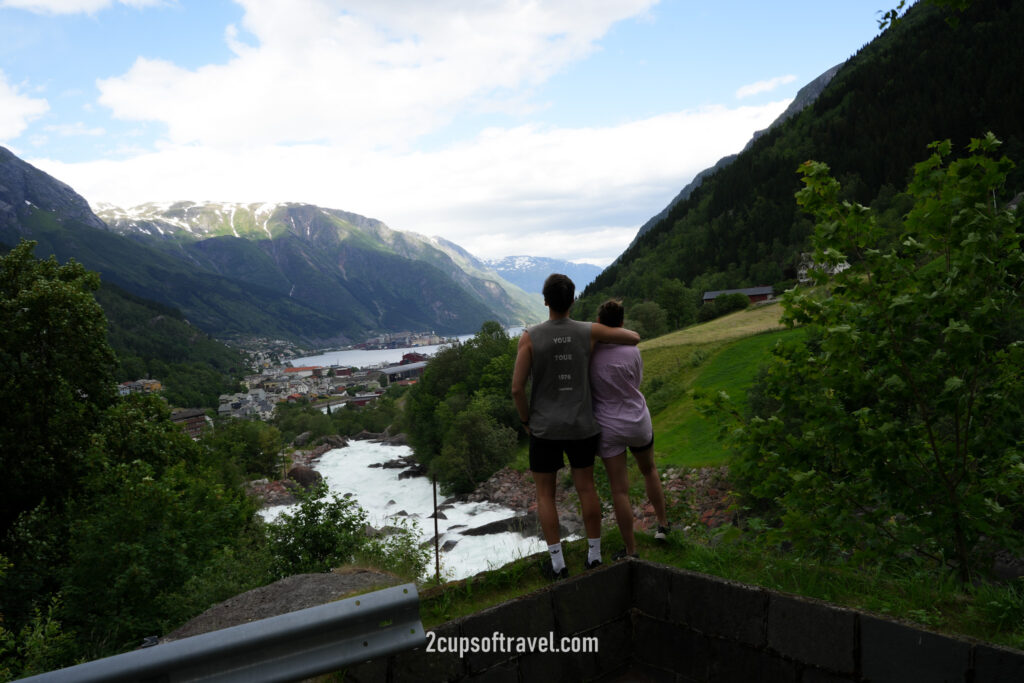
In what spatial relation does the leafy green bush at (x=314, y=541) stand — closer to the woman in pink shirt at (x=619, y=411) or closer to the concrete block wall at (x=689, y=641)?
the woman in pink shirt at (x=619, y=411)

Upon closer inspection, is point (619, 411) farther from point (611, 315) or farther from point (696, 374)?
point (696, 374)

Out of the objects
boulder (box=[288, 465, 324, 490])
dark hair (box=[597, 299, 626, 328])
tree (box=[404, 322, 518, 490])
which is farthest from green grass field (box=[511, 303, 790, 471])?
boulder (box=[288, 465, 324, 490])

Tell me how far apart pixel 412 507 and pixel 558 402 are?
42.2 m

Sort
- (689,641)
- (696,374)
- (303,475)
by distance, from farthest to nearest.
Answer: (303,475), (696,374), (689,641)

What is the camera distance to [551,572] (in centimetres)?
459

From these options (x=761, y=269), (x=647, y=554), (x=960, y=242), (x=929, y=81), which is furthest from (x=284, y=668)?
(x=929, y=81)

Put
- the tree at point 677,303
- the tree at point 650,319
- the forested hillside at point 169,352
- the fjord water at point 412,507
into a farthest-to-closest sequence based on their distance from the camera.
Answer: the forested hillside at point 169,352 → the tree at point 677,303 → the tree at point 650,319 → the fjord water at point 412,507

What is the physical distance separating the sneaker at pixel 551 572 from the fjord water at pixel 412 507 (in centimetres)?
49

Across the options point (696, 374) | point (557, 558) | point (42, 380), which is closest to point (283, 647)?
point (557, 558)

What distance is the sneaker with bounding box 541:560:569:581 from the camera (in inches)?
178

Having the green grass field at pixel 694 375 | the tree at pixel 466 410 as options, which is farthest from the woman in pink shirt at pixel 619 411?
the tree at pixel 466 410

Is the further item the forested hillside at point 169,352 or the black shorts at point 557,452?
the forested hillside at point 169,352

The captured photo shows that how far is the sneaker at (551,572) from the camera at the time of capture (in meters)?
4.51

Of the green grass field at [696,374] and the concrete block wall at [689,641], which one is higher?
the concrete block wall at [689,641]
